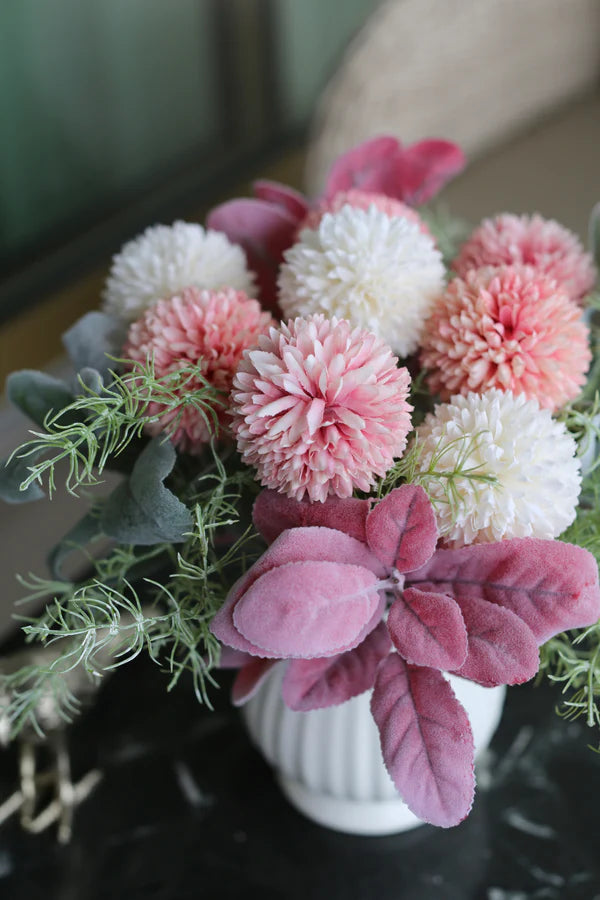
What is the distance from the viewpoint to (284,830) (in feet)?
1.72

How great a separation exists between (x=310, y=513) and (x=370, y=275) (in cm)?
11

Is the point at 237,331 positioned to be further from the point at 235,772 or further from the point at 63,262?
the point at 63,262

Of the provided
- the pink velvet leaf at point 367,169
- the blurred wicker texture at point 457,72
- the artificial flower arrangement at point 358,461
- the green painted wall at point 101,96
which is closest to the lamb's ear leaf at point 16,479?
the artificial flower arrangement at point 358,461

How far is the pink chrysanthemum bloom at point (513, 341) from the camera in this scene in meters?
0.36

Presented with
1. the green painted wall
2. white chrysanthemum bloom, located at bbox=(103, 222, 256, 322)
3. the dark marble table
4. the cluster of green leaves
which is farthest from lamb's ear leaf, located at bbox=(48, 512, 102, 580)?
the green painted wall

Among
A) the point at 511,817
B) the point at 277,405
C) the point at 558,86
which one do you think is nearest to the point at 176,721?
the point at 511,817

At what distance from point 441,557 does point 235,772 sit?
0.27 meters

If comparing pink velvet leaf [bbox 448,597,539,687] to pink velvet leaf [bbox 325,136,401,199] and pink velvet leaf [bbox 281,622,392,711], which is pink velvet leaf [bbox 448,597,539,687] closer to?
pink velvet leaf [bbox 281,622,392,711]

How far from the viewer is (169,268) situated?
0.42 m

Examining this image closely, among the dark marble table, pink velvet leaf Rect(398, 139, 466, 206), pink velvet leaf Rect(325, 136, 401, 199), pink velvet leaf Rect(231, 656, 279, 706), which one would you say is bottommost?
the dark marble table

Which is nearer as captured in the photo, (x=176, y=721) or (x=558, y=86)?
(x=176, y=721)

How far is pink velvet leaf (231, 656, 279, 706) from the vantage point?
1.36ft

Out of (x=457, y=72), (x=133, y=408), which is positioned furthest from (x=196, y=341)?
(x=457, y=72)

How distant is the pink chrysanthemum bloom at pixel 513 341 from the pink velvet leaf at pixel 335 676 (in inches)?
4.8
